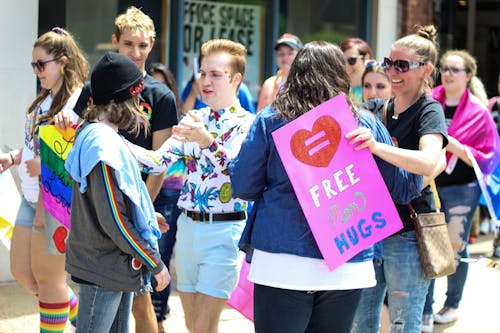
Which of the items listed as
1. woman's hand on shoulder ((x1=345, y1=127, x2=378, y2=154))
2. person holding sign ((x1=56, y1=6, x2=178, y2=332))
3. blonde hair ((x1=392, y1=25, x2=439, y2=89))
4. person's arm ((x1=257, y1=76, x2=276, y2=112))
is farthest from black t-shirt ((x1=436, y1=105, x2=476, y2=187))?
woman's hand on shoulder ((x1=345, y1=127, x2=378, y2=154))

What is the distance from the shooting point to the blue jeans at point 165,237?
18.7 feet

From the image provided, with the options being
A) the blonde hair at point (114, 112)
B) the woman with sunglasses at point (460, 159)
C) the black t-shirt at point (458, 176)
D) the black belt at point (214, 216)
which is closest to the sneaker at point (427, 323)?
the woman with sunglasses at point (460, 159)

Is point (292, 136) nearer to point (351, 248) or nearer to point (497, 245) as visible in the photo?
point (351, 248)

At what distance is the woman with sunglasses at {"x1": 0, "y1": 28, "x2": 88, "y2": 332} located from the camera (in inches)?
193

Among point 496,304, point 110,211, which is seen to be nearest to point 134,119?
point 110,211

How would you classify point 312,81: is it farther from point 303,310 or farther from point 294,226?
point 303,310

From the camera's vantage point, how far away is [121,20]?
5.20m

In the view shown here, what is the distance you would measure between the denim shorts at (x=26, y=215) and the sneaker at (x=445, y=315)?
10.6 feet

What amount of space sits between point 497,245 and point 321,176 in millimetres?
6364

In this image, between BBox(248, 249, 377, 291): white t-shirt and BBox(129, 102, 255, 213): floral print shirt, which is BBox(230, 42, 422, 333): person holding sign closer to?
BBox(248, 249, 377, 291): white t-shirt

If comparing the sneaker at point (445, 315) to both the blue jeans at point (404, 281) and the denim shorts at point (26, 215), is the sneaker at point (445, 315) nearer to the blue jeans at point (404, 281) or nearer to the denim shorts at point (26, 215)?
the blue jeans at point (404, 281)

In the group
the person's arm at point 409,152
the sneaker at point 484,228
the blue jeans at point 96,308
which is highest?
the person's arm at point 409,152

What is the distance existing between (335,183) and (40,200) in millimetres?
2033

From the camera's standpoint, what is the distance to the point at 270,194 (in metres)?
3.54
